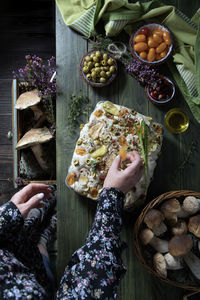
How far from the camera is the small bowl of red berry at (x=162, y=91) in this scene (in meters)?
1.28

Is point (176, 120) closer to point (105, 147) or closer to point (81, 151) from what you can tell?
point (105, 147)

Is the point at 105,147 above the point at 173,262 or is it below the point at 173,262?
above

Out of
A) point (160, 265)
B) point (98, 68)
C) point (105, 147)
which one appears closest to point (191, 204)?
point (160, 265)

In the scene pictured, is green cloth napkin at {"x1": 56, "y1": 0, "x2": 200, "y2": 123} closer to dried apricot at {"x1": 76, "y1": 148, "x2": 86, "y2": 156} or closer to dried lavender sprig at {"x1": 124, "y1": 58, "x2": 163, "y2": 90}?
dried lavender sprig at {"x1": 124, "y1": 58, "x2": 163, "y2": 90}

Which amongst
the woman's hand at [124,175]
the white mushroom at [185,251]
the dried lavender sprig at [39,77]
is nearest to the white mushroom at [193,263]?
the white mushroom at [185,251]

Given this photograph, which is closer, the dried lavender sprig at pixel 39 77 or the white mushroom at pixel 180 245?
the white mushroom at pixel 180 245

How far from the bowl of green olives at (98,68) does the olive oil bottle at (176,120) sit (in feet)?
1.22

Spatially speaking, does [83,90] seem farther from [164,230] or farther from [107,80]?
[164,230]

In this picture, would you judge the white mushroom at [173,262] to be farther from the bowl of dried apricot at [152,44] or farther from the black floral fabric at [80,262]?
the bowl of dried apricot at [152,44]

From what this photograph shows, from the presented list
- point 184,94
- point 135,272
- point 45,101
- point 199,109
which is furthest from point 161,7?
point 135,272

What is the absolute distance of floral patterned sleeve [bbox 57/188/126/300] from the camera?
0.83m

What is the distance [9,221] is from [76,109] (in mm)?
666

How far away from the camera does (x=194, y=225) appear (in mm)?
1105

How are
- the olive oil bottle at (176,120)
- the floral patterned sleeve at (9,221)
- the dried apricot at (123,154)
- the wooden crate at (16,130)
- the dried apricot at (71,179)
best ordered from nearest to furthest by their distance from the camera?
1. the floral patterned sleeve at (9,221)
2. the dried apricot at (123,154)
3. the dried apricot at (71,179)
4. the olive oil bottle at (176,120)
5. the wooden crate at (16,130)
